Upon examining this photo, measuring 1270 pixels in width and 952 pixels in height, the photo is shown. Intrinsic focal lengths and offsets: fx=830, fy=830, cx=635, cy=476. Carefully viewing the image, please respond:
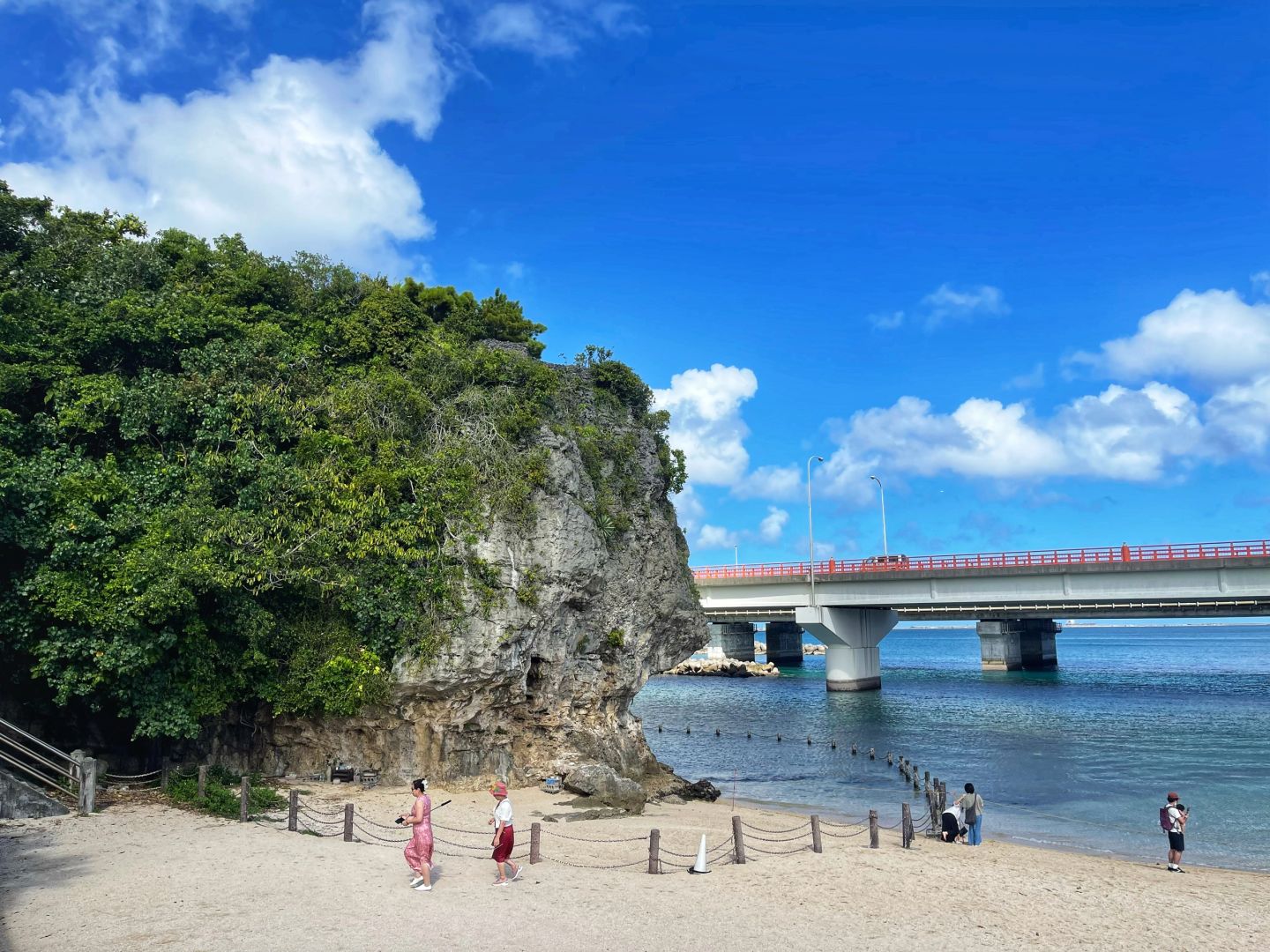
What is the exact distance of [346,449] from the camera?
2548cm

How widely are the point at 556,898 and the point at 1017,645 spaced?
87813 mm

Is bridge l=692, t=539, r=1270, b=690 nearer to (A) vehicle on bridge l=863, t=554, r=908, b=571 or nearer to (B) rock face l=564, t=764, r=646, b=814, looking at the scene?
(A) vehicle on bridge l=863, t=554, r=908, b=571

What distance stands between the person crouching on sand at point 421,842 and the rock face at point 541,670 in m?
9.11

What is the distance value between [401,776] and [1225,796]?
2846 centimetres

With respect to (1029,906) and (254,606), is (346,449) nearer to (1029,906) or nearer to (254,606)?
(254,606)

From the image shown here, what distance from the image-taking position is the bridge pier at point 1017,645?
89938 millimetres

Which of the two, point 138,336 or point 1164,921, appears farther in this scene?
point 138,336

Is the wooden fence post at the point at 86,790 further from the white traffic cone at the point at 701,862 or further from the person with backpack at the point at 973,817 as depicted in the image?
the person with backpack at the point at 973,817

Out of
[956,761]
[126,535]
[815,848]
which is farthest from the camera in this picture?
[956,761]

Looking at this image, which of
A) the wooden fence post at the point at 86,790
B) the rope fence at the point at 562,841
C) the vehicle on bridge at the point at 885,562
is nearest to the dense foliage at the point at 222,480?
the wooden fence post at the point at 86,790

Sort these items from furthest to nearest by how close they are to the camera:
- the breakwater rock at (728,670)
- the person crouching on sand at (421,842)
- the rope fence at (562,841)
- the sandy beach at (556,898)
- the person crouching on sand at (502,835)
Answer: the breakwater rock at (728,670)
the rope fence at (562,841)
the person crouching on sand at (502,835)
the person crouching on sand at (421,842)
the sandy beach at (556,898)

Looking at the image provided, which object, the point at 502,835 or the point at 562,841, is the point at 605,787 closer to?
the point at 562,841

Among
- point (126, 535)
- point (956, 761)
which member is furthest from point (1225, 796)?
point (126, 535)

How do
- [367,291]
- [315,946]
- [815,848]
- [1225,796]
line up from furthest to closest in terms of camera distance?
[367,291], [1225,796], [815,848], [315,946]
